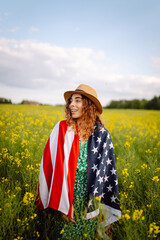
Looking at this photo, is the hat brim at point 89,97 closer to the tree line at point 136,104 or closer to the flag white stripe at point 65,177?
the flag white stripe at point 65,177

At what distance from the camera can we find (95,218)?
1.75 meters

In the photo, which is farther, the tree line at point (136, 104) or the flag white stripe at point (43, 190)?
the tree line at point (136, 104)

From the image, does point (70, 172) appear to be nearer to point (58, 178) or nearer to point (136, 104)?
point (58, 178)

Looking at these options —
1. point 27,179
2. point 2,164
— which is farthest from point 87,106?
point 2,164

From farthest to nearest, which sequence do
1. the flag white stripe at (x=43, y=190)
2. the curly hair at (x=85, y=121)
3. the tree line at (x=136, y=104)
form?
the tree line at (x=136, y=104) < the curly hair at (x=85, y=121) < the flag white stripe at (x=43, y=190)

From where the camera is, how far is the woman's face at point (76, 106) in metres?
1.97

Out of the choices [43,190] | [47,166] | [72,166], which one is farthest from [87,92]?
[43,190]

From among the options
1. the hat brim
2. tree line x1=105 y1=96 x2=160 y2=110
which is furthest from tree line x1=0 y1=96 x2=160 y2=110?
the hat brim

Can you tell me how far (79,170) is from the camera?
Answer: 1.94 m

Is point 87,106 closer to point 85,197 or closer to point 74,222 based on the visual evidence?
point 85,197

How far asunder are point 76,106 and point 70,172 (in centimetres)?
85

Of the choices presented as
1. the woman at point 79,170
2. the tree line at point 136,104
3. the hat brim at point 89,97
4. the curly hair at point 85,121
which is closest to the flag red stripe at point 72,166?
the woman at point 79,170

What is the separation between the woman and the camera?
69.9 inches

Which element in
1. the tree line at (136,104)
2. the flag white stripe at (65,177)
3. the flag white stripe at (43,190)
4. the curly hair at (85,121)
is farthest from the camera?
the tree line at (136,104)
